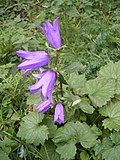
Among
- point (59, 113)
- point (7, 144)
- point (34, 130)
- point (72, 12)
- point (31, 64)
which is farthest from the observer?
point (72, 12)

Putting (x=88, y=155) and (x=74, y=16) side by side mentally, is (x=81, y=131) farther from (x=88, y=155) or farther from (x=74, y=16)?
(x=74, y=16)

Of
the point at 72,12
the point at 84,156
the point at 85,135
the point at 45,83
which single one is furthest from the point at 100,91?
the point at 72,12

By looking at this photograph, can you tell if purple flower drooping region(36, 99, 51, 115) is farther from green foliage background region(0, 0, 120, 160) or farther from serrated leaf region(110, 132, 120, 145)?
serrated leaf region(110, 132, 120, 145)

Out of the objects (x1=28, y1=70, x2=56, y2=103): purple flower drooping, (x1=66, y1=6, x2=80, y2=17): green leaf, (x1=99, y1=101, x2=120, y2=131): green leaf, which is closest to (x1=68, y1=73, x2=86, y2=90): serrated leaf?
(x1=99, y1=101, x2=120, y2=131): green leaf

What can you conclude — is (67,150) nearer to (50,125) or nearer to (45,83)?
(50,125)

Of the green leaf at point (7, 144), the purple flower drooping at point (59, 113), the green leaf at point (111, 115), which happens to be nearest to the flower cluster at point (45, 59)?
the purple flower drooping at point (59, 113)

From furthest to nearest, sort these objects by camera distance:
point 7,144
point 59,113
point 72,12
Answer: point 72,12 → point 7,144 → point 59,113

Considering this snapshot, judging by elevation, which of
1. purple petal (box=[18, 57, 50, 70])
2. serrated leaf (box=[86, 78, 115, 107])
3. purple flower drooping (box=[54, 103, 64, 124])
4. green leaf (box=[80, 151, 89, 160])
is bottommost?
green leaf (box=[80, 151, 89, 160])
